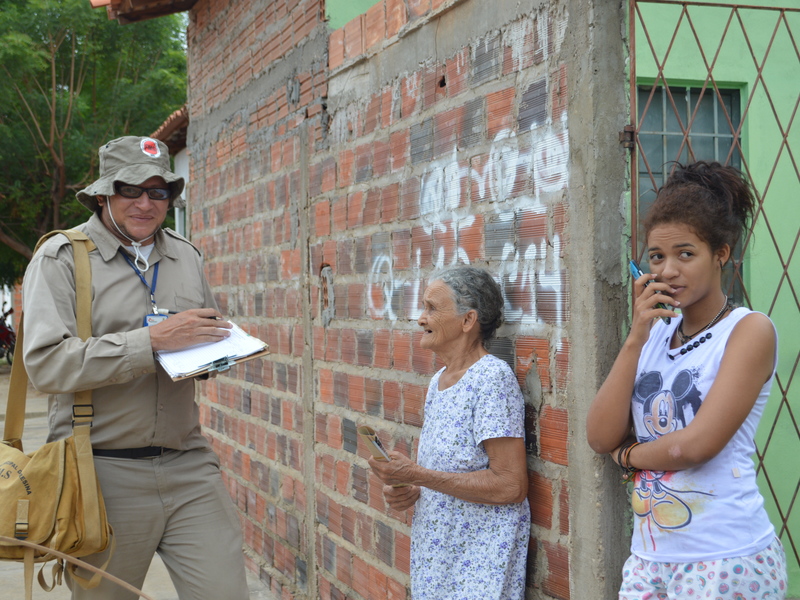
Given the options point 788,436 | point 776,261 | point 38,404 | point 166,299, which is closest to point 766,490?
point 788,436

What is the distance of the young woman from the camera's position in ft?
6.47

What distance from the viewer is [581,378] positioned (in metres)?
2.54

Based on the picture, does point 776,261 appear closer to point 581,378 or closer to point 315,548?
point 581,378

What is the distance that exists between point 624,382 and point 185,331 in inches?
60.0

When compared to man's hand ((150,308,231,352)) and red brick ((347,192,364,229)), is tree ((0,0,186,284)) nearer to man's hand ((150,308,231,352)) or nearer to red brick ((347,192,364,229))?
red brick ((347,192,364,229))

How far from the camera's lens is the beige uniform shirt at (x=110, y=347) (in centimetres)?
285

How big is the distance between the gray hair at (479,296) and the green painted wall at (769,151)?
217 centimetres

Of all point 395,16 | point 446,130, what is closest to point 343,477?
point 446,130

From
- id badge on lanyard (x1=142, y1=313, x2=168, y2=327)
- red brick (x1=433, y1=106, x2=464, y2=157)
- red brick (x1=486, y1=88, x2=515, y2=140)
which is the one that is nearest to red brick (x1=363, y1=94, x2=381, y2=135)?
red brick (x1=433, y1=106, x2=464, y2=157)

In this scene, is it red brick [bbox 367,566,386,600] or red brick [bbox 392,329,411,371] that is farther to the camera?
red brick [bbox 367,566,386,600]

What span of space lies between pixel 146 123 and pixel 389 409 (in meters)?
16.2

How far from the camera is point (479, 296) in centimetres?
283

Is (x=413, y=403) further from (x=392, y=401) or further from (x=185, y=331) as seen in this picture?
(x=185, y=331)

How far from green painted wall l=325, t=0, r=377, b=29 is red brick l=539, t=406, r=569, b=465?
268 centimetres
